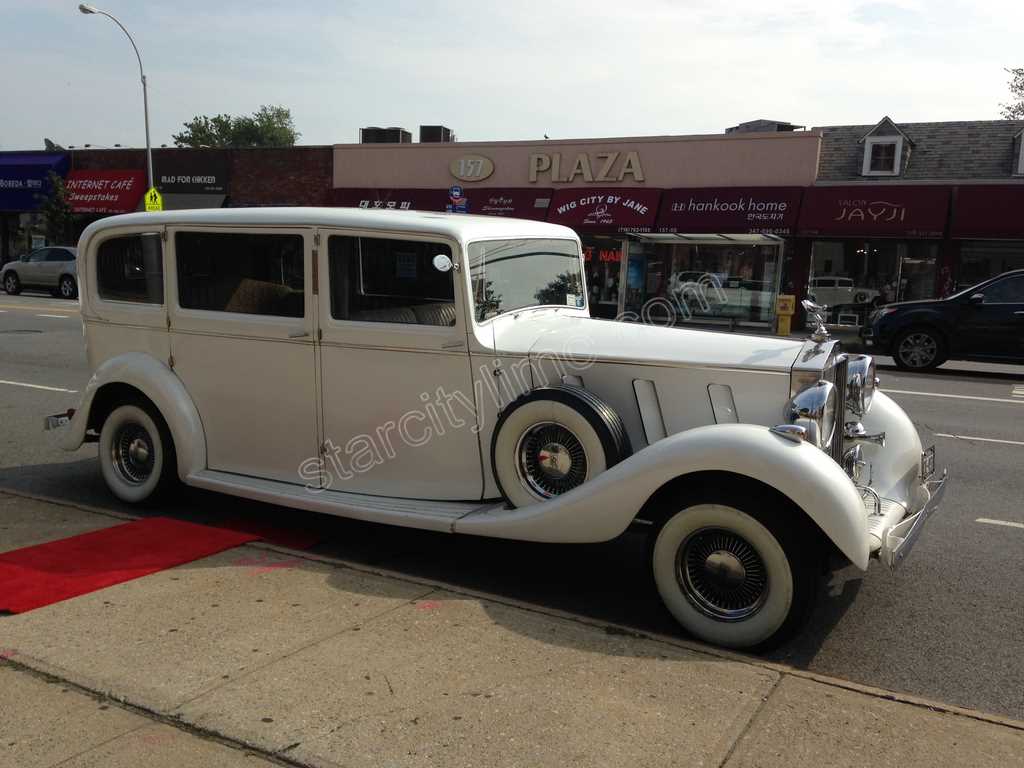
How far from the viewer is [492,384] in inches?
175

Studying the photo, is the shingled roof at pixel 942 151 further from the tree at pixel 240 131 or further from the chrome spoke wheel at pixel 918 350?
the tree at pixel 240 131

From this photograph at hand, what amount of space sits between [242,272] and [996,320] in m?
12.4

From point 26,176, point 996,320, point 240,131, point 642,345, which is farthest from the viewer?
point 240,131

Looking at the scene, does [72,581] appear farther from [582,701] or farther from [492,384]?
[582,701]

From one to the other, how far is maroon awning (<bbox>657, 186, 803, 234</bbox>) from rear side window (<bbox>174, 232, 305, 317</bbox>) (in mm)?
18990

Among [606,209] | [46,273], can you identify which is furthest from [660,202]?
[46,273]

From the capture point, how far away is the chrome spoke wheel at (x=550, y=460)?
420 centimetres

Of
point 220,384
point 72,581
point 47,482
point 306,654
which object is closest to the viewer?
point 306,654

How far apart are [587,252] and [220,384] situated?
2062cm

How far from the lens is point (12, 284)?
91.9 feet

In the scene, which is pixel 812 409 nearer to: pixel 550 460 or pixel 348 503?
pixel 550 460

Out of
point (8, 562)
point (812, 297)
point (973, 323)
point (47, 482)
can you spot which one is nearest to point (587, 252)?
point (812, 297)

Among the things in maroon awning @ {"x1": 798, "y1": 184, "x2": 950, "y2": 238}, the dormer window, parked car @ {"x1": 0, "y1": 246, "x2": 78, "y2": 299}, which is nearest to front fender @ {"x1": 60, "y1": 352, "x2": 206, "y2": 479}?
maroon awning @ {"x1": 798, "y1": 184, "x2": 950, "y2": 238}

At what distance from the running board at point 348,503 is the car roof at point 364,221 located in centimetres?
137
